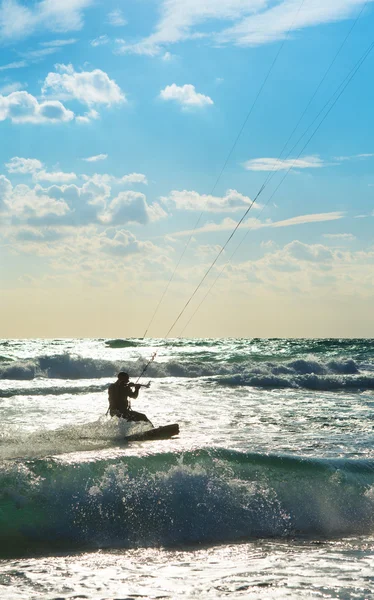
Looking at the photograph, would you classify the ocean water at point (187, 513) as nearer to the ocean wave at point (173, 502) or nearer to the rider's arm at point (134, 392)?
the ocean wave at point (173, 502)

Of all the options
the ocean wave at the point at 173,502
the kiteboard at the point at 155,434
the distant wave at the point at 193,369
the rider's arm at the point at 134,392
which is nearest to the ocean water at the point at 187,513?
the ocean wave at the point at 173,502

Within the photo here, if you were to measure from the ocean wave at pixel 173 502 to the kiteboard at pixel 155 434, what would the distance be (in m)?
3.22

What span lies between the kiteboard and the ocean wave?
10.6 ft

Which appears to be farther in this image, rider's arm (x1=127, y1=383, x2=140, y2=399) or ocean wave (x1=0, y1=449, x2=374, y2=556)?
rider's arm (x1=127, y1=383, x2=140, y2=399)

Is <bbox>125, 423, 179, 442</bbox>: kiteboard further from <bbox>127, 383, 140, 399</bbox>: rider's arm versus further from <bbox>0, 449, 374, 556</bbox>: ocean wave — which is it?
<bbox>0, 449, 374, 556</bbox>: ocean wave

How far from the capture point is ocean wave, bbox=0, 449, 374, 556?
876 centimetres

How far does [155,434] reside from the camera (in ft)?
47.5

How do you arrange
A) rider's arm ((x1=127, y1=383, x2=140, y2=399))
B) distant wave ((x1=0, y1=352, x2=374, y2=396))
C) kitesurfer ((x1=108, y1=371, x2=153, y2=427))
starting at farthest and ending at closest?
distant wave ((x1=0, y1=352, x2=374, y2=396)) < kitesurfer ((x1=108, y1=371, x2=153, y2=427)) < rider's arm ((x1=127, y1=383, x2=140, y2=399))

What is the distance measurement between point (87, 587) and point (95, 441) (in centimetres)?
732

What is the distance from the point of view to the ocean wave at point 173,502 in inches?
345

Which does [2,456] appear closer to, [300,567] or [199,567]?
[199,567]

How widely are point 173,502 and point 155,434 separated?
4.97 meters

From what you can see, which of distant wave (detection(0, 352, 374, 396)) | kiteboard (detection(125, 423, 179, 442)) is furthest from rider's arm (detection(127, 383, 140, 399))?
distant wave (detection(0, 352, 374, 396))

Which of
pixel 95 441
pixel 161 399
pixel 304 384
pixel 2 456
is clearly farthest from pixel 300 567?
pixel 304 384
